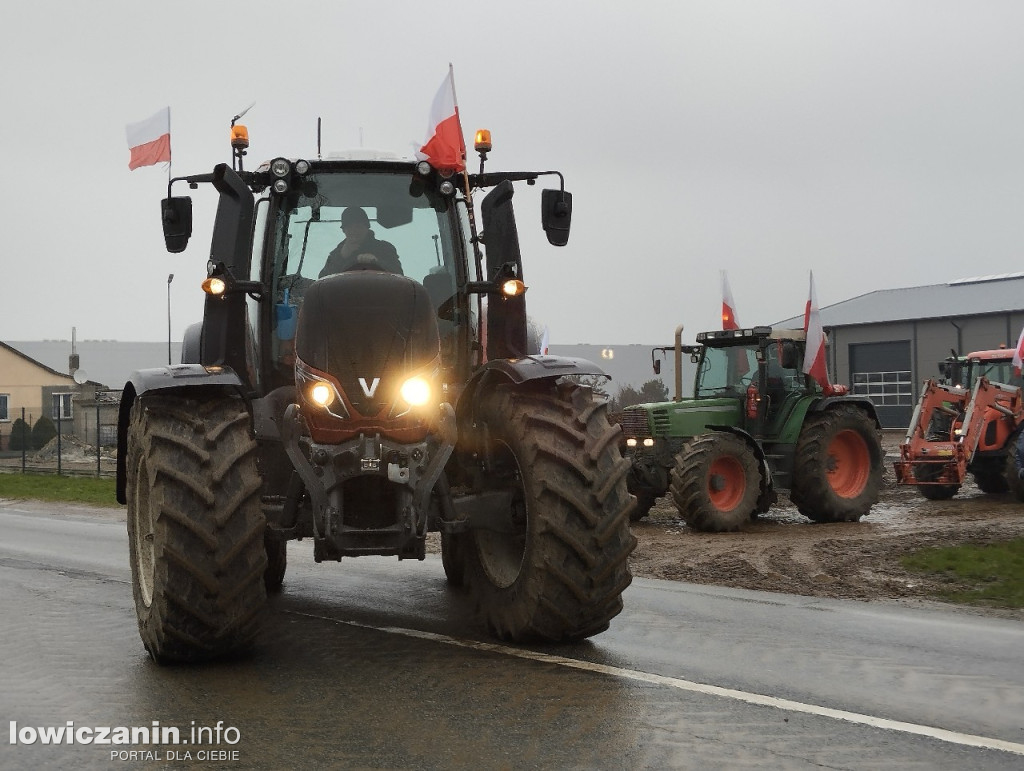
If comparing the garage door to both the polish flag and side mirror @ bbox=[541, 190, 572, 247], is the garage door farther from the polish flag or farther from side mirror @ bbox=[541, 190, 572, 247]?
side mirror @ bbox=[541, 190, 572, 247]

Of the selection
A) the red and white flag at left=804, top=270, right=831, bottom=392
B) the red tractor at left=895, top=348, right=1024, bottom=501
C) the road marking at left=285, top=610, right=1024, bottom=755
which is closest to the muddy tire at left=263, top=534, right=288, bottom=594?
the road marking at left=285, top=610, right=1024, bottom=755

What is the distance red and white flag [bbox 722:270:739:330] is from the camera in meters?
19.9

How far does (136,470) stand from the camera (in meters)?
7.41

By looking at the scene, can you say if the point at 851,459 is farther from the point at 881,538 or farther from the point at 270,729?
the point at 270,729

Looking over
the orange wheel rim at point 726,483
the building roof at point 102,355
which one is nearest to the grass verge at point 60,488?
the orange wheel rim at point 726,483

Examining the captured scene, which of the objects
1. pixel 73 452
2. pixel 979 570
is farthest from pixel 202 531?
pixel 73 452

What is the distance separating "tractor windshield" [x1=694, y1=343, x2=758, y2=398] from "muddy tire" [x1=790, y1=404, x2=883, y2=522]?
1.08 m

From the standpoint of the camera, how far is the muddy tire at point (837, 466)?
17.5 meters

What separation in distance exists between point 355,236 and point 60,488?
26.3 m

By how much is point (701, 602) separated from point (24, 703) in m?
5.28

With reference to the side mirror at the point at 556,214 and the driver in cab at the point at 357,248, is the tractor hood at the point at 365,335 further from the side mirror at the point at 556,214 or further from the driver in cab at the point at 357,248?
the side mirror at the point at 556,214

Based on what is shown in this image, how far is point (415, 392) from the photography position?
22.4ft

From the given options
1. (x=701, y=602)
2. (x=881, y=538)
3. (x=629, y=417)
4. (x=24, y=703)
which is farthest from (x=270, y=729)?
(x=629, y=417)

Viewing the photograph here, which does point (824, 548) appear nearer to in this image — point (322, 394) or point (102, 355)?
point (322, 394)
